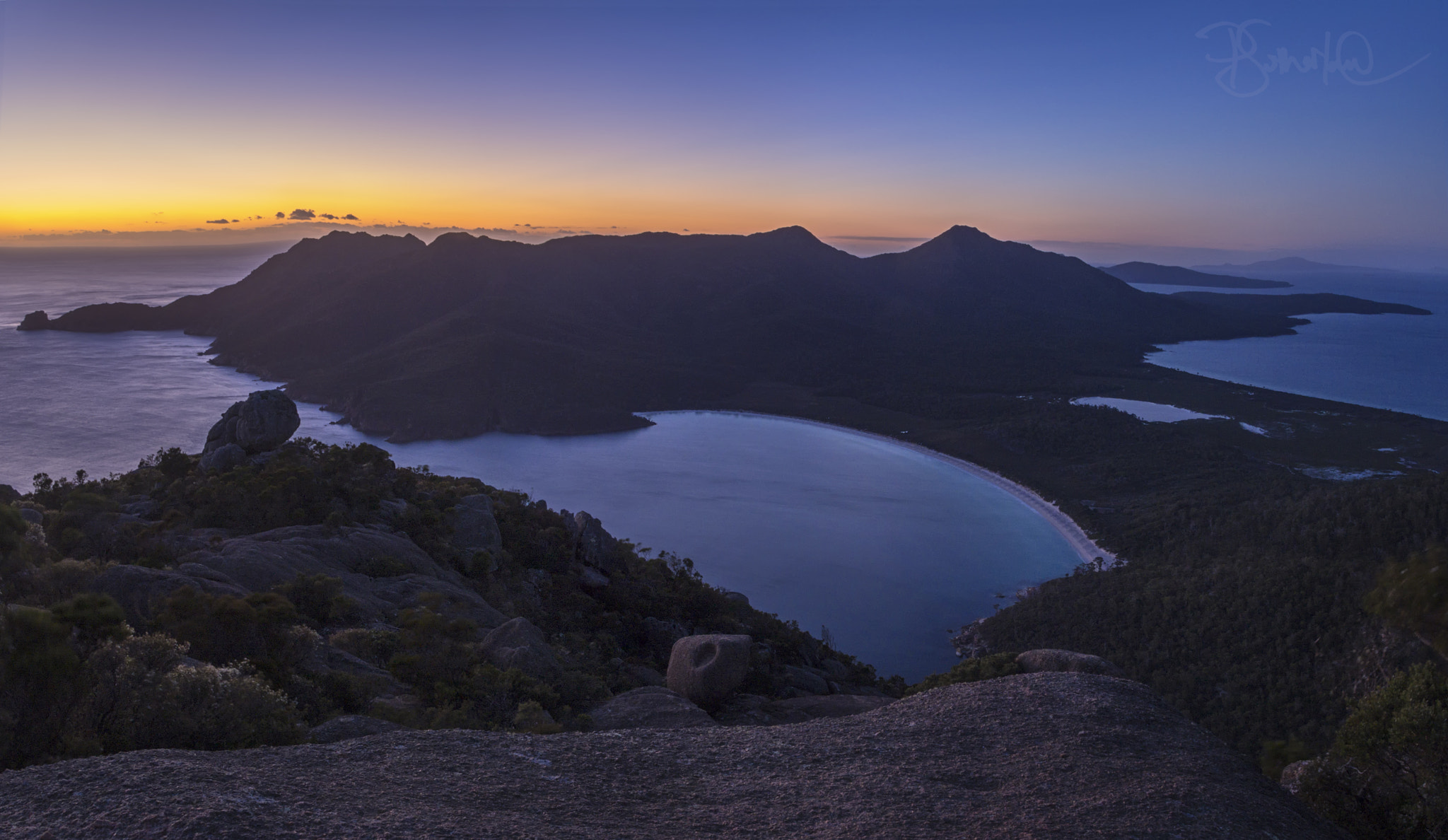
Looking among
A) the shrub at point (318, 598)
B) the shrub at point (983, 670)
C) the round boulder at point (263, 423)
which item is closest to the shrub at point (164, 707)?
the shrub at point (318, 598)

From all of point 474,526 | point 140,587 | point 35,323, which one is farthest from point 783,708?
point 35,323

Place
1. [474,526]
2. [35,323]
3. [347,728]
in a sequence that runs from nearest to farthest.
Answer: [347,728] → [474,526] → [35,323]

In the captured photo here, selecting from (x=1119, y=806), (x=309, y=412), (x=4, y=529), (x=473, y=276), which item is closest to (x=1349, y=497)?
(x=1119, y=806)

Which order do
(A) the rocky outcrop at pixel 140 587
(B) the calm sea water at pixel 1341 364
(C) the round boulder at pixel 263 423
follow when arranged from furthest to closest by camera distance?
(B) the calm sea water at pixel 1341 364
(C) the round boulder at pixel 263 423
(A) the rocky outcrop at pixel 140 587

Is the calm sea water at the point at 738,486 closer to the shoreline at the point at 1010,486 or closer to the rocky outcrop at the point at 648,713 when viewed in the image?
the shoreline at the point at 1010,486

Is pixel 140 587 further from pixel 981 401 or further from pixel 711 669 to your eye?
pixel 981 401

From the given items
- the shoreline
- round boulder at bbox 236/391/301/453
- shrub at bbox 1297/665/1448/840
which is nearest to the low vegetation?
round boulder at bbox 236/391/301/453
